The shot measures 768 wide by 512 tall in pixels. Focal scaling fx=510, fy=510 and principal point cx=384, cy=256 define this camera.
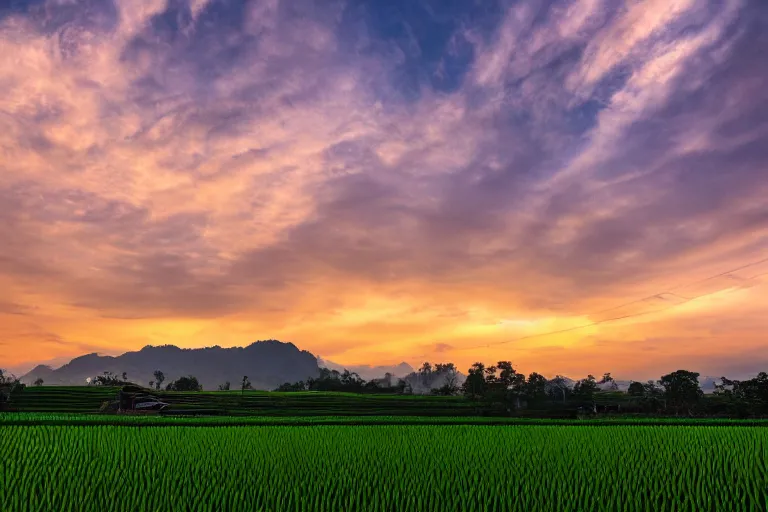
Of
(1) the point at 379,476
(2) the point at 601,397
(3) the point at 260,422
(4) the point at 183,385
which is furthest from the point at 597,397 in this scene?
(4) the point at 183,385

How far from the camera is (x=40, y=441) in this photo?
9.79 m

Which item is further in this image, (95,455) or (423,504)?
(95,455)

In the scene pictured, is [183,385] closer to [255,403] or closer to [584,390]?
[255,403]

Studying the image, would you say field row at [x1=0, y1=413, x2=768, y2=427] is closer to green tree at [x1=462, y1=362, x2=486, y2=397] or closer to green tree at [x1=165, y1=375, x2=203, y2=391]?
green tree at [x1=462, y1=362, x2=486, y2=397]

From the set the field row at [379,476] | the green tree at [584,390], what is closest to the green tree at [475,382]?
the green tree at [584,390]

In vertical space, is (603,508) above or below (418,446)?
below

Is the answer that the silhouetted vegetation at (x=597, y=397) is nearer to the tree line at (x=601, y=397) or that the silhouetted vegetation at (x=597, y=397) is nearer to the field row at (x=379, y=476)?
the tree line at (x=601, y=397)

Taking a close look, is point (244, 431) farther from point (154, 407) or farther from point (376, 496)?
point (154, 407)

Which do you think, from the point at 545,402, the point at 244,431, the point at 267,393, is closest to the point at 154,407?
the point at 267,393

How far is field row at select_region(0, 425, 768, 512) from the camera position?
6645 mm

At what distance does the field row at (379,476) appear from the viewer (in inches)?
262

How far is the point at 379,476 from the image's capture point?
23.5 ft

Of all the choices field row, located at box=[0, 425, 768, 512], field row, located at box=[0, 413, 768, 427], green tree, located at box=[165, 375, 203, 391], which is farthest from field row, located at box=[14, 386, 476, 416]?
field row, located at box=[0, 425, 768, 512]

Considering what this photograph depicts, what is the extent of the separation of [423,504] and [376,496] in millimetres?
606
